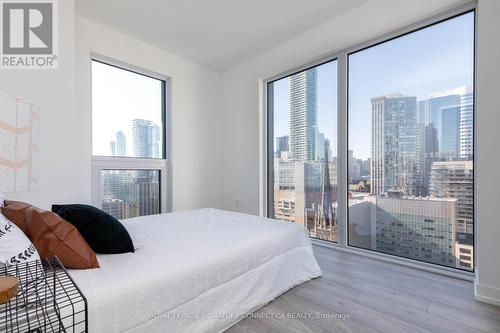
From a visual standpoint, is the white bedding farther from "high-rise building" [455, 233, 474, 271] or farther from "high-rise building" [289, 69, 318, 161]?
"high-rise building" [289, 69, 318, 161]

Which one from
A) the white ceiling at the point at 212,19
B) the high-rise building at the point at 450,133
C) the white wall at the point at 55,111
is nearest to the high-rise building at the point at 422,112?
the high-rise building at the point at 450,133

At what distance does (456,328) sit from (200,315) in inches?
61.4

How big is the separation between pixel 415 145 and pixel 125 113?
11.5 ft

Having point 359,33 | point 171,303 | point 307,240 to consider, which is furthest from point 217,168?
point 171,303

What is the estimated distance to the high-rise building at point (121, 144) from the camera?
323 cm

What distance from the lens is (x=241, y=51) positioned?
11.8 feet

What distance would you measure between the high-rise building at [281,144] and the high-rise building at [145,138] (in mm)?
1791

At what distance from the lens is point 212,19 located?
2.85 m

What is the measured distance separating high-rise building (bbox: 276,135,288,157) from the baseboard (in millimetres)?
2448

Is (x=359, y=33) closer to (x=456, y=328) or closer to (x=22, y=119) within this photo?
(x=456, y=328)

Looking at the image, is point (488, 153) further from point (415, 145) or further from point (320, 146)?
point (320, 146)

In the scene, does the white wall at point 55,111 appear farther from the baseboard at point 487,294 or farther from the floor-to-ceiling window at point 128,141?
the baseboard at point 487,294

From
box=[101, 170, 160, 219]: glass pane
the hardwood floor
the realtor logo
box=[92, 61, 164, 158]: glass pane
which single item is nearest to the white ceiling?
the realtor logo

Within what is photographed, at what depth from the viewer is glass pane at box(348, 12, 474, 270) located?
87.2 inches
